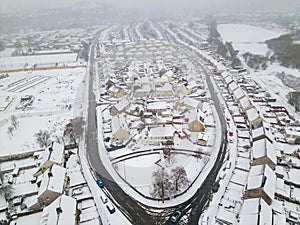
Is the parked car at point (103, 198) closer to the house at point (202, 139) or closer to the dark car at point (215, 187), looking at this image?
the dark car at point (215, 187)

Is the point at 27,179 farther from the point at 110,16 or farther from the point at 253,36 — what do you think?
the point at 110,16

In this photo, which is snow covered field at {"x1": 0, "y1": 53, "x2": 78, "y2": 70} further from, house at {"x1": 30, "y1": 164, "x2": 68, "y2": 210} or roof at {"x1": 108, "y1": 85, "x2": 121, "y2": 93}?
house at {"x1": 30, "y1": 164, "x2": 68, "y2": 210}

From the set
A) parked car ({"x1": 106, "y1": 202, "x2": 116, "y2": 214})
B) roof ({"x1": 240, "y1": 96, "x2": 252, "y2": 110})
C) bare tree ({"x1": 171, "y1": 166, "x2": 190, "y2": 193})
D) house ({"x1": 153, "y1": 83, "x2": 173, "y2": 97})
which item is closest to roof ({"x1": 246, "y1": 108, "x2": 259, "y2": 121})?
roof ({"x1": 240, "y1": 96, "x2": 252, "y2": 110})

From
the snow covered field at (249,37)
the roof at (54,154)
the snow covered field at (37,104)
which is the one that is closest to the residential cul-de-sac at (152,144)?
the roof at (54,154)

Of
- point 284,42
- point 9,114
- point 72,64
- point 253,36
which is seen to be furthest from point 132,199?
point 253,36

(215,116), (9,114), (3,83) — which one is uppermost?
(3,83)

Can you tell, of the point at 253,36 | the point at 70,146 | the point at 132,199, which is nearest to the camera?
the point at 132,199
